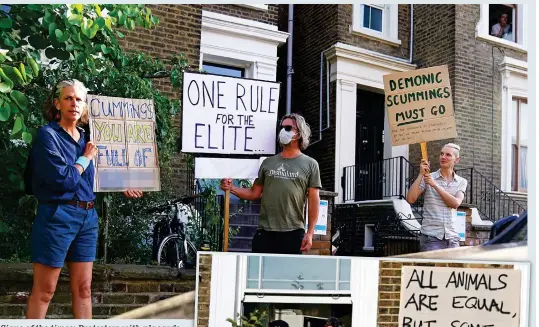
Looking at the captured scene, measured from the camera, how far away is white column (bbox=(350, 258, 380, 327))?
12.4 feet

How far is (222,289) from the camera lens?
3.67 meters

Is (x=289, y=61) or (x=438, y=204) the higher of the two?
(x=289, y=61)

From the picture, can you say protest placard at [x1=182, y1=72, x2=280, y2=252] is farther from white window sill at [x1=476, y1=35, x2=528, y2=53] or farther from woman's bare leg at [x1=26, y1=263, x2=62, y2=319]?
white window sill at [x1=476, y1=35, x2=528, y2=53]

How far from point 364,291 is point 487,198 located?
1.05m

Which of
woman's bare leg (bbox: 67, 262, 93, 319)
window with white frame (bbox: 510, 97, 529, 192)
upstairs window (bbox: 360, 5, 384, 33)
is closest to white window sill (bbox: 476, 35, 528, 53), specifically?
window with white frame (bbox: 510, 97, 529, 192)

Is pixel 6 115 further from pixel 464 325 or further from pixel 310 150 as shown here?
pixel 464 325

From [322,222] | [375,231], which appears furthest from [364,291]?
[322,222]

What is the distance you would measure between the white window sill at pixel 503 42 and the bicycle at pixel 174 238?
226 centimetres

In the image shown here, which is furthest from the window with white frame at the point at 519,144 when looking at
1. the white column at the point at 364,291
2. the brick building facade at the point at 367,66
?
the white column at the point at 364,291

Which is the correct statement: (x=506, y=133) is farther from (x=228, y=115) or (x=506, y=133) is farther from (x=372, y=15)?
(x=228, y=115)

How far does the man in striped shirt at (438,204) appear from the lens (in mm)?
3809

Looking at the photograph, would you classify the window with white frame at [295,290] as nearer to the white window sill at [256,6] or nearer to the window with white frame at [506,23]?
the white window sill at [256,6]

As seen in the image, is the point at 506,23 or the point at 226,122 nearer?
the point at 226,122

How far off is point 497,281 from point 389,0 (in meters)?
1.88
